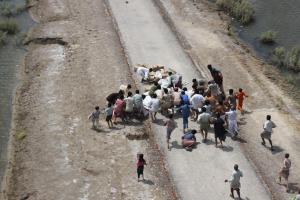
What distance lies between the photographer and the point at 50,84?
106 ft

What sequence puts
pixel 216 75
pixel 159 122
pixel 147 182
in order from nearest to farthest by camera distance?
pixel 147 182 < pixel 159 122 < pixel 216 75

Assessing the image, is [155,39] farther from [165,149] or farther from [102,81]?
[165,149]

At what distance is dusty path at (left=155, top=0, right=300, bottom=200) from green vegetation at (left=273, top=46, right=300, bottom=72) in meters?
0.96

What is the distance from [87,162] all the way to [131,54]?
10624 mm

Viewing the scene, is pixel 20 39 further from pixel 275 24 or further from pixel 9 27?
pixel 275 24

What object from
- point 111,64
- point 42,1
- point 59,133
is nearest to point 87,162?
point 59,133

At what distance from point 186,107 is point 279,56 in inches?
469

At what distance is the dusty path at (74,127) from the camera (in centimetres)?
2366

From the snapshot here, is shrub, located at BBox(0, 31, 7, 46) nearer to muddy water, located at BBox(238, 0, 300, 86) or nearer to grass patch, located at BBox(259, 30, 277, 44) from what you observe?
muddy water, located at BBox(238, 0, 300, 86)

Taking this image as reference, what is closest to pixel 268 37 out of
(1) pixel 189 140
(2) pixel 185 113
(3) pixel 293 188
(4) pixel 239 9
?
(4) pixel 239 9

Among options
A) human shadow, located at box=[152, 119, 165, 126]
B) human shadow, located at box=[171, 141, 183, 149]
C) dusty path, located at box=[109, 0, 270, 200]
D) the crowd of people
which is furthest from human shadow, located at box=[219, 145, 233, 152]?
human shadow, located at box=[152, 119, 165, 126]

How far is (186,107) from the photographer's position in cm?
2558

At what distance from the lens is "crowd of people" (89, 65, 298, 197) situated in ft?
82.4

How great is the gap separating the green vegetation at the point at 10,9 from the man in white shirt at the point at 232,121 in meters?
21.7
